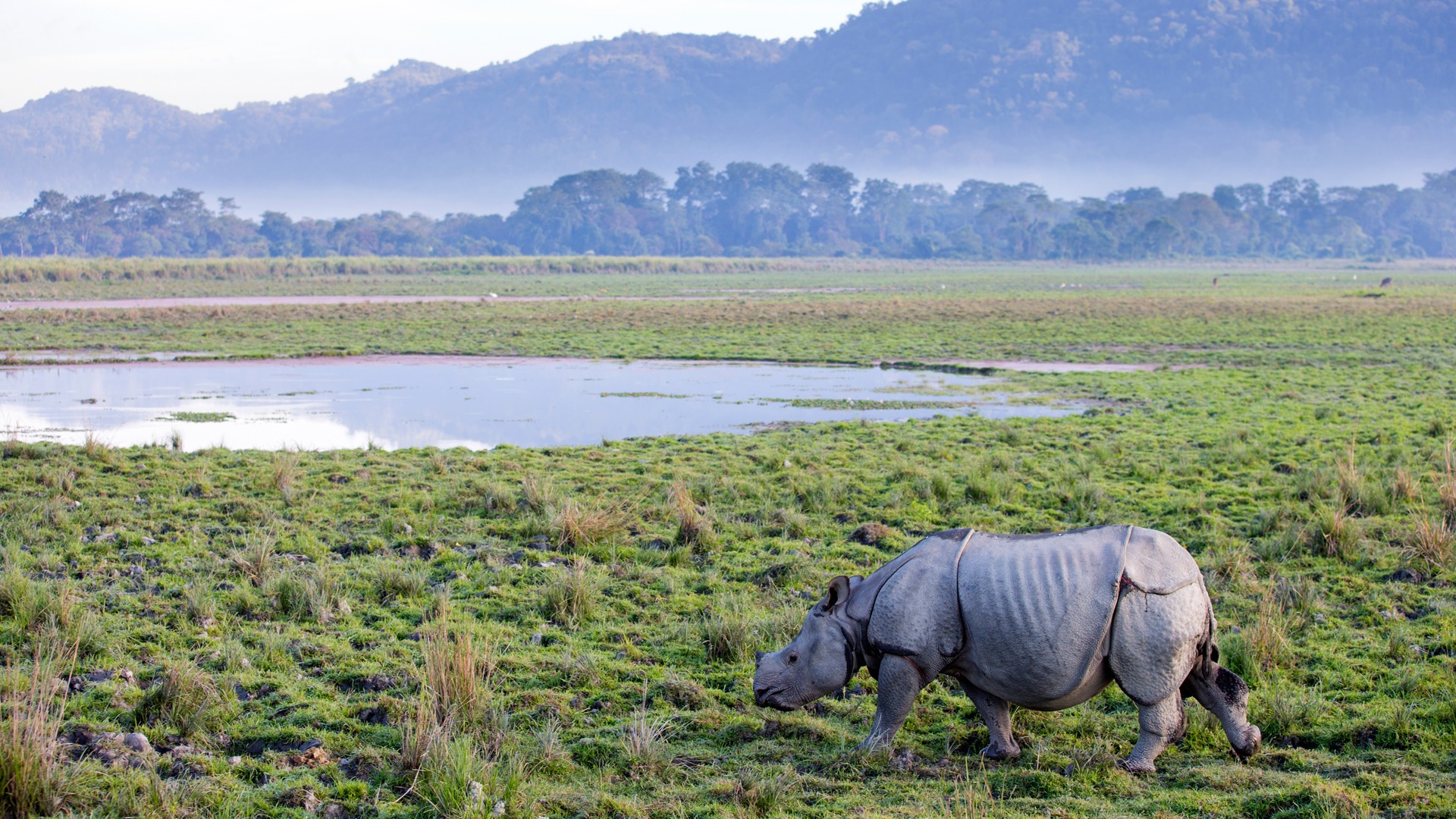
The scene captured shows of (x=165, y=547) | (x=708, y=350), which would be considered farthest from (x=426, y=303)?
(x=165, y=547)

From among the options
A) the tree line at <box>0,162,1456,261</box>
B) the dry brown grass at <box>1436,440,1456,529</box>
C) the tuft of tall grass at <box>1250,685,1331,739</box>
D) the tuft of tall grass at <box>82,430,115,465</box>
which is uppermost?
the tree line at <box>0,162,1456,261</box>

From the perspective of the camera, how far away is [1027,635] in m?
5.64

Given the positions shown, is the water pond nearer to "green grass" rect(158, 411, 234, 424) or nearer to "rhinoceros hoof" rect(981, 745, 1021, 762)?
"green grass" rect(158, 411, 234, 424)

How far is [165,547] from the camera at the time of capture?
9.72 meters

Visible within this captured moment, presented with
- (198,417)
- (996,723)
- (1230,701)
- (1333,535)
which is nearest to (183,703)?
(996,723)

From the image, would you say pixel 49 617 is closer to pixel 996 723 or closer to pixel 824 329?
pixel 996 723

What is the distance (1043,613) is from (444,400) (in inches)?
673

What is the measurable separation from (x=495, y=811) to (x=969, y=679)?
7.96ft

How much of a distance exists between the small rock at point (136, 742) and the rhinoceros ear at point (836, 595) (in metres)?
3.50

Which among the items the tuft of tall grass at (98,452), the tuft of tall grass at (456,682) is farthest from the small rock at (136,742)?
the tuft of tall grass at (98,452)

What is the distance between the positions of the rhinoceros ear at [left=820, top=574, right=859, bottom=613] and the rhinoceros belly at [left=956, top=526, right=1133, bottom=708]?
623 mm

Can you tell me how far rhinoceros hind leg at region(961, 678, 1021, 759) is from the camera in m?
5.96

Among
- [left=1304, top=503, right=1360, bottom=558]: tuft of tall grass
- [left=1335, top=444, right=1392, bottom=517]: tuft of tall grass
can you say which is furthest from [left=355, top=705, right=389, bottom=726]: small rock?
[left=1335, top=444, right=1392, bottom=517]: tuft of tall grass

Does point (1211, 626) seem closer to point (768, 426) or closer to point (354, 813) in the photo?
point (354, 813)
